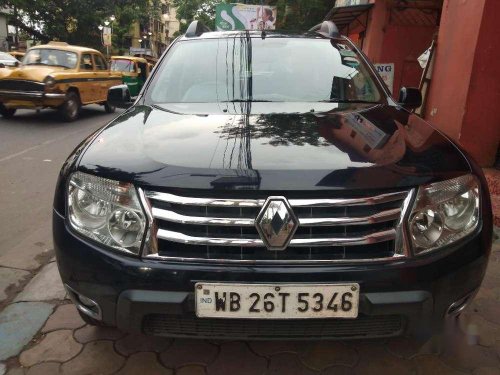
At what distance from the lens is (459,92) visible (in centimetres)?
558

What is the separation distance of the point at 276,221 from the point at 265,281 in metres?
0.22

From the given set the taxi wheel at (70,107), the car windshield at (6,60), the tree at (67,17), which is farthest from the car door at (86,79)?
the tree at (67,17)

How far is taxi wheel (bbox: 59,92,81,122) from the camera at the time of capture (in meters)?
10.6

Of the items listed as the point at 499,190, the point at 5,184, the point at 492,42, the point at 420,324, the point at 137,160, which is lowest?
the point at 5,184

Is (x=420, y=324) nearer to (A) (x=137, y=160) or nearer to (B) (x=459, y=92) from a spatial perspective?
(A) (x=137, y=160)

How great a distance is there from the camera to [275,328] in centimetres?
181

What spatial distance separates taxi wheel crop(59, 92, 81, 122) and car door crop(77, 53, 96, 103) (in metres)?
0.19

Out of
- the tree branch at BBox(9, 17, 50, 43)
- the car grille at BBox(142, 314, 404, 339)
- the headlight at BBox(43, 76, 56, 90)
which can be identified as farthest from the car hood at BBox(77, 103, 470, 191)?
the tree branch at BBox(9, 17, 50, 43)

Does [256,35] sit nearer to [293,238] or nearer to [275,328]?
[293,238]

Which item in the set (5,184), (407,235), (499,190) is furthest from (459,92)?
(5,184)

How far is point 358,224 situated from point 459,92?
181 inches

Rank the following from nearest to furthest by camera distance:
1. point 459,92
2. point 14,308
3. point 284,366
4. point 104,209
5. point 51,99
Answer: point 104,209 → point 284,366 → point 14,308 → point 459,92 → point 51,99

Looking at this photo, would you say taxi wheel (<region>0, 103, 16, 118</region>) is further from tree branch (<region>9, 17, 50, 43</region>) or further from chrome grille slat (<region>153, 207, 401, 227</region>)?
tree branch (<region>9, 17, 50, 43</region>)

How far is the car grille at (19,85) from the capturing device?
32.0ft
